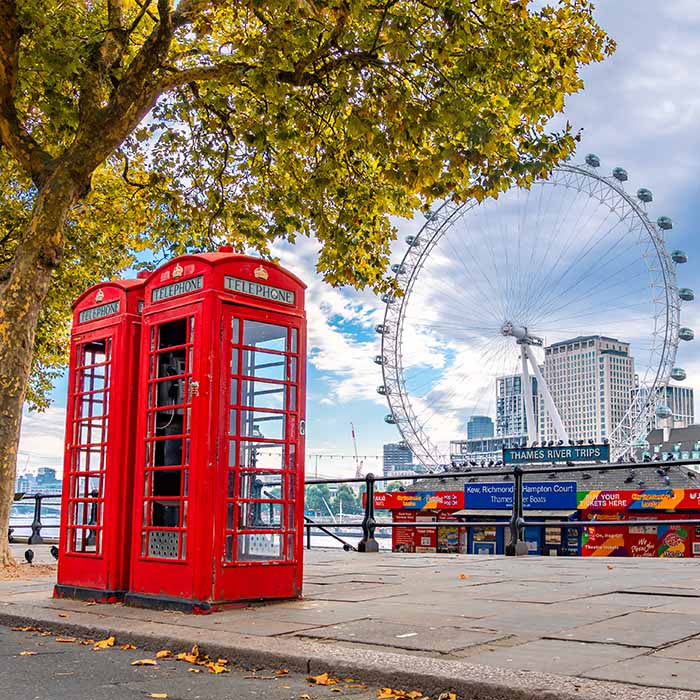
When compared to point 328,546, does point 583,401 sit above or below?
above

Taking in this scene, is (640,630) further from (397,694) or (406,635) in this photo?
(397,694)

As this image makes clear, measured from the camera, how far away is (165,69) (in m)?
10.4

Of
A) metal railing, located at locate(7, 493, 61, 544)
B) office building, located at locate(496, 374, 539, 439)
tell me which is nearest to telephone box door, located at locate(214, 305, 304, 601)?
metal railing, located at locate(7, 493, 61, 544)

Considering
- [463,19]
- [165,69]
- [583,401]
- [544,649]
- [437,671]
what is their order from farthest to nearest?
[583,401]
[165,69]
[463,19]
[544,649]
[437,671]

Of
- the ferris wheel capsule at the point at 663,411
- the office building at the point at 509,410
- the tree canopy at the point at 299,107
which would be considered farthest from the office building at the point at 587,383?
the tree canopy at the point at 299,107

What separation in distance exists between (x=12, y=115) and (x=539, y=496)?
3742cm

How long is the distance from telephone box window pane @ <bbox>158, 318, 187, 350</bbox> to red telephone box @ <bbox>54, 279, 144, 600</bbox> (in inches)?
13.6

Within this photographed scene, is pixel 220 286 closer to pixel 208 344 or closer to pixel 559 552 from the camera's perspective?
pixel 208 344

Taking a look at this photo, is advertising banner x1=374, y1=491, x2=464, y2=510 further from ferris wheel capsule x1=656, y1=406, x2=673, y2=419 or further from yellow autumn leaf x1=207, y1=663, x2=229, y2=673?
yellow autumn leaf x1=207, y1=663, x2=229, y2=673

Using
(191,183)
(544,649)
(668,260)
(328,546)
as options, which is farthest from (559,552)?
(544,649)

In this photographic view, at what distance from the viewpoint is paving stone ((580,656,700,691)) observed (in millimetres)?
3256

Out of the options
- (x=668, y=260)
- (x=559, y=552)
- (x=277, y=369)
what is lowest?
(x=559, y=552)

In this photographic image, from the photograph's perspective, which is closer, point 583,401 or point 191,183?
point 191,183

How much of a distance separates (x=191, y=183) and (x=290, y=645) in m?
10.1
